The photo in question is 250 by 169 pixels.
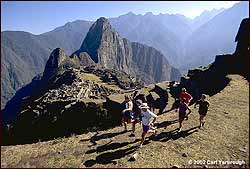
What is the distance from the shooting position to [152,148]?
62.6ft

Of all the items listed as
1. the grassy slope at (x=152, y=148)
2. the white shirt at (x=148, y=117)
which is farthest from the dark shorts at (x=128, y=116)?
the white shirt at (x=148, y=117)

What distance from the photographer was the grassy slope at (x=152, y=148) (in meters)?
17.7

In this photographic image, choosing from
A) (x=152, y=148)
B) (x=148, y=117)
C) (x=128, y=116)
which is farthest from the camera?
(x=128, y=116)

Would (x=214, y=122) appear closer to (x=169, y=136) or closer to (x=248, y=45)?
(x=169, y=136)

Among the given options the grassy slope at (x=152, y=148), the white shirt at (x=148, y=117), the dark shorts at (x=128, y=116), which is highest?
the white shirt at (x=148, y=117)

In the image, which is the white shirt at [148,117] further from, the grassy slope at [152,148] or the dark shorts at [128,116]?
the dark shorts at [128,116]

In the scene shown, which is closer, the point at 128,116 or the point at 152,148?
the point at 152,148

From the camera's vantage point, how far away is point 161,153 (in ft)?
60.2

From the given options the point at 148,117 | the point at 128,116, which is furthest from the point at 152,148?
the point at 128,116

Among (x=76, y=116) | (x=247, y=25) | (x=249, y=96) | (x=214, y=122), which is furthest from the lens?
(x=76, y=116)

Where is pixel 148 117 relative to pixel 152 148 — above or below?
above

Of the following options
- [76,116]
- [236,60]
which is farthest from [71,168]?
[76,116]

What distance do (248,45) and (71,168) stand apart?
41.9 meters

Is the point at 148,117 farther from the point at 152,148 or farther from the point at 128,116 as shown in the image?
the point at 128,116
